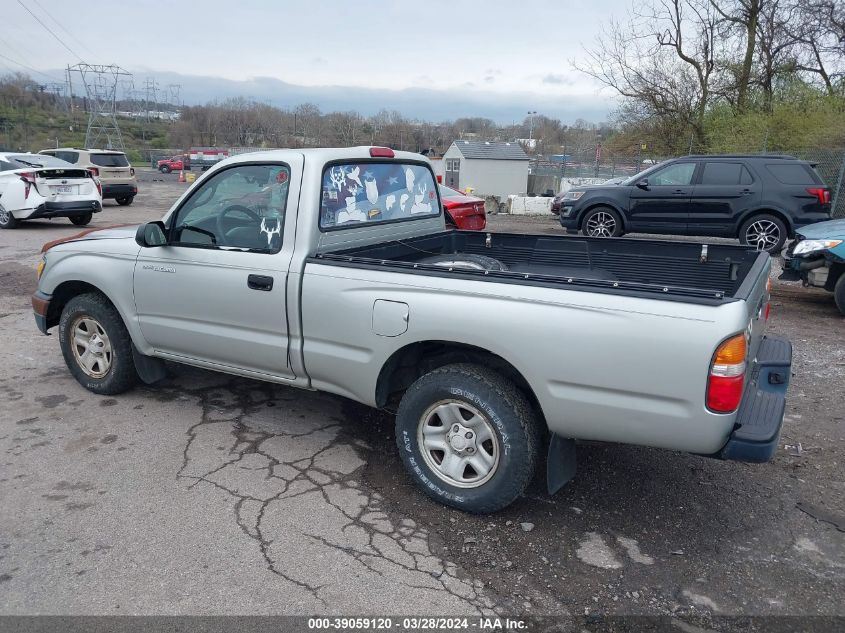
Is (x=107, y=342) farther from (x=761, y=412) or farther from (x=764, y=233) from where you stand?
(x=764, y=233)

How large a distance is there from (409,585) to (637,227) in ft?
36.1

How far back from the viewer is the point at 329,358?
3.75 meters

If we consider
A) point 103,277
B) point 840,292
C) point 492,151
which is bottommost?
point 840,292

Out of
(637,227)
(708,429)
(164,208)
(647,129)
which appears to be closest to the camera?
(708,429)

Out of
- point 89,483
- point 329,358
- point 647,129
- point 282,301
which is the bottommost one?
point 89,483

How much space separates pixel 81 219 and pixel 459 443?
1440cm

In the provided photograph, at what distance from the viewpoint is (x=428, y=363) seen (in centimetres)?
370

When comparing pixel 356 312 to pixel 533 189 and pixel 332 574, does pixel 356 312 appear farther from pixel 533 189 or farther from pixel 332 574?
pixel 533 189

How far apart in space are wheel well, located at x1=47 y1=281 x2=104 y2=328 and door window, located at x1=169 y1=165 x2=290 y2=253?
109 cm

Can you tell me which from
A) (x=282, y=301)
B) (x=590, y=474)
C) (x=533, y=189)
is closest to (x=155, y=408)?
(x=282, y=301)

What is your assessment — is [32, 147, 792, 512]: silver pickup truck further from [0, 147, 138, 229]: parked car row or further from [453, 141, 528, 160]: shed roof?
[453, 141, 528, 160]: shed roof

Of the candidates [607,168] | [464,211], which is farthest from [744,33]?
[464,211]

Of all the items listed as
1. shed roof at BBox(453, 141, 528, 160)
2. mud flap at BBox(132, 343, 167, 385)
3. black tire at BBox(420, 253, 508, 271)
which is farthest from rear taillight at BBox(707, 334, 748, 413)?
shed roof at BBox(453, 141, 528, 160)

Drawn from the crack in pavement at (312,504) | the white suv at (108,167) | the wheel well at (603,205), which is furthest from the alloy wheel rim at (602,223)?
the white suv at (108,167)
